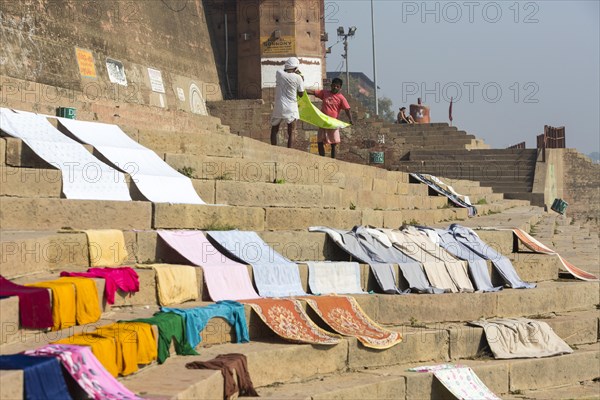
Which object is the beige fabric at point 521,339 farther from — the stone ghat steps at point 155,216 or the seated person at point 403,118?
the seated person at point 403,118

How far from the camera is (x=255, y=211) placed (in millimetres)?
10672

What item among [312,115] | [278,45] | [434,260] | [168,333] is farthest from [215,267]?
[278,45]

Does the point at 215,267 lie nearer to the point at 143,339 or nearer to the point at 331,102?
the point at 143,339

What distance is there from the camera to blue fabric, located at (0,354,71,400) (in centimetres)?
538

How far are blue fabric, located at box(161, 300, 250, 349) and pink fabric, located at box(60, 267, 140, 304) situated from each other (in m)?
0.31

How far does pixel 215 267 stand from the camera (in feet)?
29.0

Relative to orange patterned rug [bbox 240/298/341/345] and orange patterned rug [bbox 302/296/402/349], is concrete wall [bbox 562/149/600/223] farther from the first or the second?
orange patterned rug [bbox 240/298/341/345]

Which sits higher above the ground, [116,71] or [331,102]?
[116,71]

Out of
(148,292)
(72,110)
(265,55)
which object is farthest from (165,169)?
(265,55)

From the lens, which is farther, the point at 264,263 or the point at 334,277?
the point at 334,277

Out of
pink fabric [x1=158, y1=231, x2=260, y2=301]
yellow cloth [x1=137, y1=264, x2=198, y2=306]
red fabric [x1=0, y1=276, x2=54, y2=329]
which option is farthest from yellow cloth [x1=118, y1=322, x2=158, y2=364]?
pink fabric [x1=158, y1=231, x2=260, y2=301]

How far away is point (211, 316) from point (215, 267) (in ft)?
3.25

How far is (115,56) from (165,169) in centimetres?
1006

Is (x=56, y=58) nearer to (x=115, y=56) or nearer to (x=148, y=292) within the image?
(x=115, y=56)
